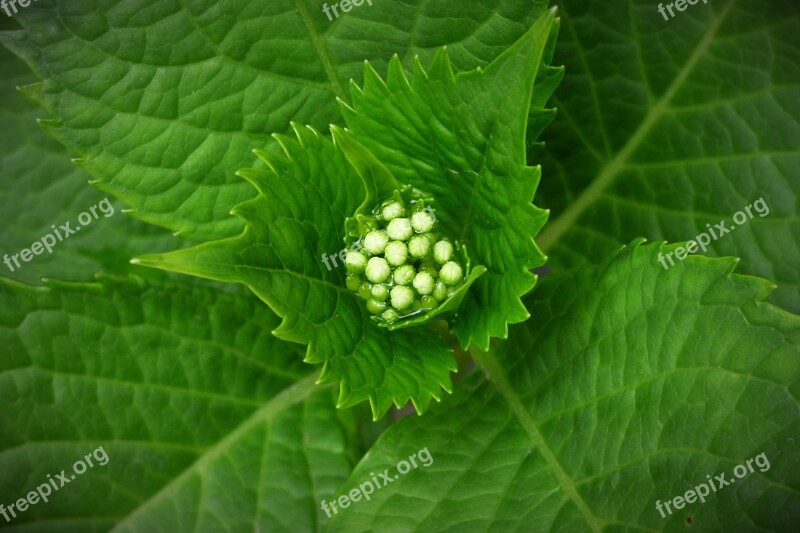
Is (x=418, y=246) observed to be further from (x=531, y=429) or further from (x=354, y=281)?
(x=531, y=429)

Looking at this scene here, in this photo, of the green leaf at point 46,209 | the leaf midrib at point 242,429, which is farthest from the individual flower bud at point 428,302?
the green leaf at point 46,209

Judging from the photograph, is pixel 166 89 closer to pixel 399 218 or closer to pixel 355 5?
pixel 355 5

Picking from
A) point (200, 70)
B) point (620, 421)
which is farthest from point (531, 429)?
point (200, 70)

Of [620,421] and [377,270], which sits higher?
[377,270]

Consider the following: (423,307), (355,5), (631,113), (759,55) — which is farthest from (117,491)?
(759,55)

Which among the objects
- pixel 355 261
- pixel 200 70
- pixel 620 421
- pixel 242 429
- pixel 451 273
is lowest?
pixel 620 421

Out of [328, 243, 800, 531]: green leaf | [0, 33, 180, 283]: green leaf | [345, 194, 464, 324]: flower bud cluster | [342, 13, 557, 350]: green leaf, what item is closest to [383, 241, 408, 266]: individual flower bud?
[345, 194, 464, 324]: flower bud cluster

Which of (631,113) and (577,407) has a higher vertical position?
(631,113)
